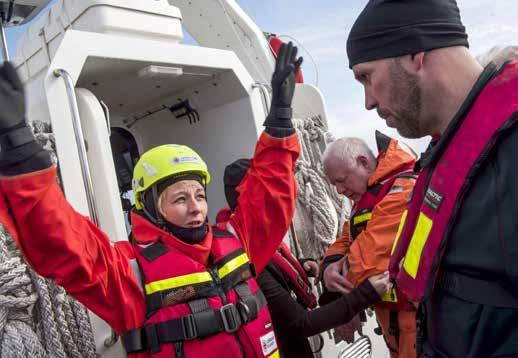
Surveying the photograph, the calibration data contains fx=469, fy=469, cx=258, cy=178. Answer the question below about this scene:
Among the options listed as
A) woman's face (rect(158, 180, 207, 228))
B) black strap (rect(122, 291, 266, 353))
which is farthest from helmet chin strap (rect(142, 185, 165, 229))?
black strap (rect(122, 291, 266, 353))

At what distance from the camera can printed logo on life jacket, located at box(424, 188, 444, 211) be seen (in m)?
1.09

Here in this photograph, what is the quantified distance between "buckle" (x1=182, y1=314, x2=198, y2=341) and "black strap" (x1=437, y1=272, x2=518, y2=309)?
0.85 meters

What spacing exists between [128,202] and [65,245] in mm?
2103

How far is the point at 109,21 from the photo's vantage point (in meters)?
2.25

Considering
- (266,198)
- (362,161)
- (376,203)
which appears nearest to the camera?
(266,198)

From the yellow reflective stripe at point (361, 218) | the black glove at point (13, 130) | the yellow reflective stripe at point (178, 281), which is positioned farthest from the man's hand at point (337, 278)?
the black glove at point (13, 130)

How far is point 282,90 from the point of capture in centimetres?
203

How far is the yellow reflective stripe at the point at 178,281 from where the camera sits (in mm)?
1592

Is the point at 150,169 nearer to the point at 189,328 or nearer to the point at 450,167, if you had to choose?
Result: the point at 189,328

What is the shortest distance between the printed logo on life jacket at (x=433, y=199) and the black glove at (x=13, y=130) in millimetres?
981

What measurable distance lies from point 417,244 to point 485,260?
24cm

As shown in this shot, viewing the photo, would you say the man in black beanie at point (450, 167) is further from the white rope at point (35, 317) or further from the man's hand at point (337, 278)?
the white rope at point (35, 317)

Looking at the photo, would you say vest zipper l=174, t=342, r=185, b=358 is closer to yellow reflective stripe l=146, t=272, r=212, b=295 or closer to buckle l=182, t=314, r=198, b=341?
buckle l=182, t=314, r=198, b=341

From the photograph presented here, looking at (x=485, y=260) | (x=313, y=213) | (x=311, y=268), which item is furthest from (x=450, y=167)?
(x=313, y=213)
